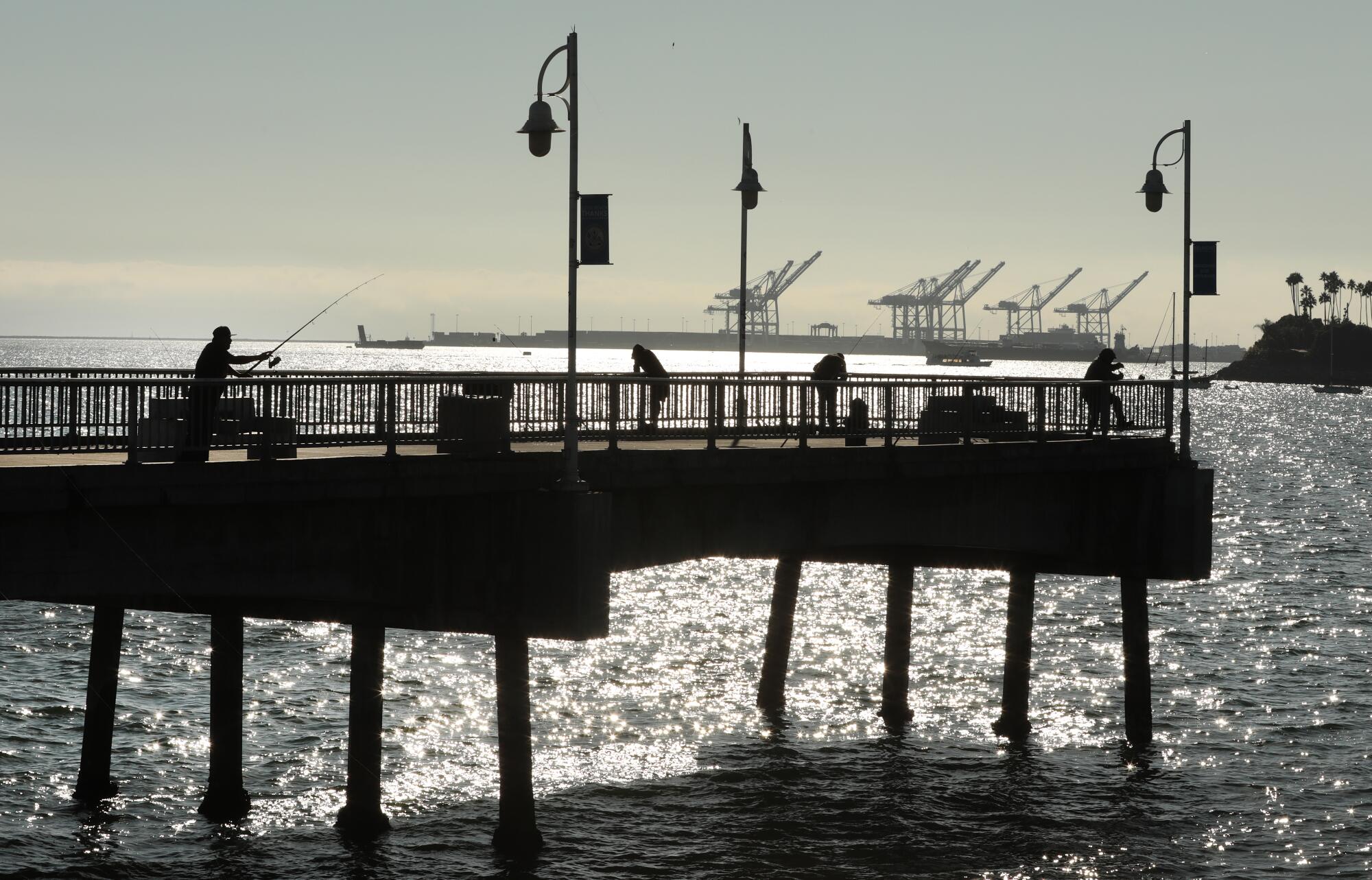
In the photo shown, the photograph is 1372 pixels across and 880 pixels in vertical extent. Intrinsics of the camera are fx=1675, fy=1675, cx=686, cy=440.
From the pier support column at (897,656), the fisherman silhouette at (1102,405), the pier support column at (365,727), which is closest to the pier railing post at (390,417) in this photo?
the pier support column at (365,727)

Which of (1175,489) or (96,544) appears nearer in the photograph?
(96,544)

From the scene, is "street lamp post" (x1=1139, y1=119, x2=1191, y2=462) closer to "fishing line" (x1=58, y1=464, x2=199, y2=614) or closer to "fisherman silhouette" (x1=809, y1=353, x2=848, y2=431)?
"fisherman silhouette" (x1=809, y1=353, x2=848, y2=431)

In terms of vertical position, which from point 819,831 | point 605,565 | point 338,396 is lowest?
point 819,831

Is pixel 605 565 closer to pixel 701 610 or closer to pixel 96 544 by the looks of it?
pixel 96 544

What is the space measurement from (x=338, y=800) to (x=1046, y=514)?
13212 millimetres

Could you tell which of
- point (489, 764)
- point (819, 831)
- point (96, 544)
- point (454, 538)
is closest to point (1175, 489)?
point (819, 831)

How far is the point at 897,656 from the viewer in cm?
3297

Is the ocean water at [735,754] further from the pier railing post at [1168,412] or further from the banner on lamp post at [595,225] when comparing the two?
the banner on lamp post at [595,225]

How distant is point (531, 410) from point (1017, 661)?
1273cm

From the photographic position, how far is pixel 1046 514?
30.0 m

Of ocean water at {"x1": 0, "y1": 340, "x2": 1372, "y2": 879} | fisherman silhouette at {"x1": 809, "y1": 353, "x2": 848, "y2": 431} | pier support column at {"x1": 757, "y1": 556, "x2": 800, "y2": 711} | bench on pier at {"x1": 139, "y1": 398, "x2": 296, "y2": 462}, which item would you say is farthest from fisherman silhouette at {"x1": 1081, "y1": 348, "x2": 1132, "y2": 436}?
bench on pier at {"x1": 139, "y1": 398, "x2": 296, "y2": 462}

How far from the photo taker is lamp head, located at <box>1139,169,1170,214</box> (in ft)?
104

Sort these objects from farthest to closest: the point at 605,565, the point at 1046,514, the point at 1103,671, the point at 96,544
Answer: the point at 1103,671 → the point at 1046,514 → the point at 605,565 → the point at 96,544

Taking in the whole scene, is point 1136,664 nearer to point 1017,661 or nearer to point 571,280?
point 1017,661
